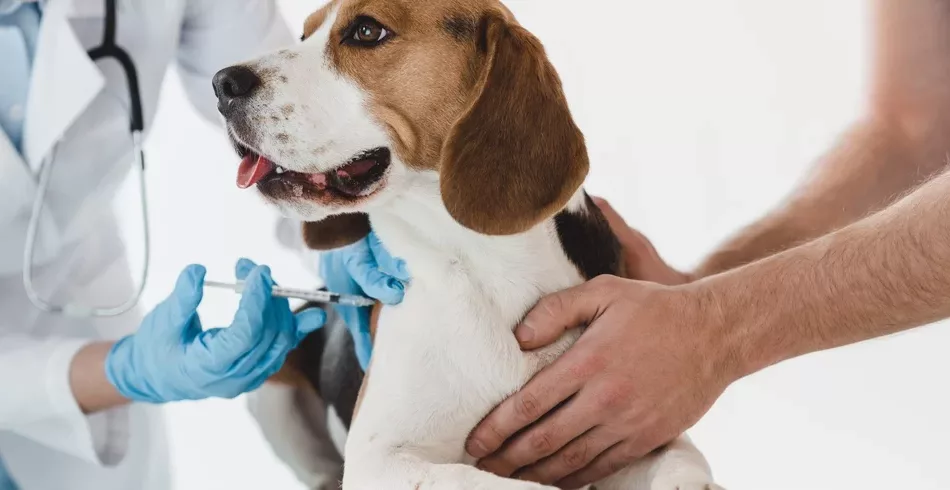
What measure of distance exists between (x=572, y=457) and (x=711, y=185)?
1.63 metres

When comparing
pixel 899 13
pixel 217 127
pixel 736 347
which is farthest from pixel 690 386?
pixel 217 127

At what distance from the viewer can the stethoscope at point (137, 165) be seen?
2.07 m

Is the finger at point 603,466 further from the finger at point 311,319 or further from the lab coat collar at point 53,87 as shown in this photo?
the lab coat collar at point 53,87

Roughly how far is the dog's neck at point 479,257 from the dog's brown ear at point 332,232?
21 centimetres

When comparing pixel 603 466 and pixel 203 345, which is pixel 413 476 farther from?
pixel 203 345

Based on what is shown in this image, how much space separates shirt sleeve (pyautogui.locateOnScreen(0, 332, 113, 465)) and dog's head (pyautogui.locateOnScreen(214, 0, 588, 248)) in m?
0.75

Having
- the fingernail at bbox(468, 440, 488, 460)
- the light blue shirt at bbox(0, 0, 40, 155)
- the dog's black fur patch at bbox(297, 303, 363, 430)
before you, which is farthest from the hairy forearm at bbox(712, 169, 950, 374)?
the light blue shirt at bbox(0, 0, 40, 155)

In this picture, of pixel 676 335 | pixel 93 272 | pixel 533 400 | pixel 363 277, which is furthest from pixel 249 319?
pixel 676 335

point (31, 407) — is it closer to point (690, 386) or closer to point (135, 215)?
point (135, 215)

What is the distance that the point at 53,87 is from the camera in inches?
82.4

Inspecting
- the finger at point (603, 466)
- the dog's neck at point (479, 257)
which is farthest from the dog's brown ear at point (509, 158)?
the finger at point (603, 466)

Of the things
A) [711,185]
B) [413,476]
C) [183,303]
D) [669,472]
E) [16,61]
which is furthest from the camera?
[711,185]

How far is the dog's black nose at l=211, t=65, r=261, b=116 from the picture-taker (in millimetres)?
1605

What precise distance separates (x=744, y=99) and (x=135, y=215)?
2.01m
